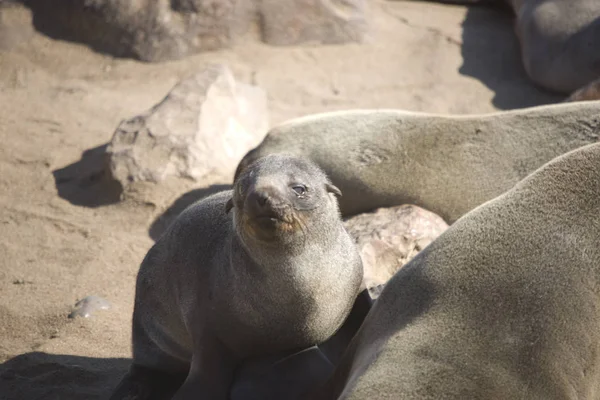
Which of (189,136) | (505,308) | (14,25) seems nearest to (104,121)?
(189,136)

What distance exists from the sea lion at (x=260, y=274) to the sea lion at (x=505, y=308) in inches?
14.1

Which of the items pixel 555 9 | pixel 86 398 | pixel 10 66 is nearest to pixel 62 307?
pixel 86 398

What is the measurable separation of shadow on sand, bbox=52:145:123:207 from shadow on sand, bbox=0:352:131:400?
1.93 m

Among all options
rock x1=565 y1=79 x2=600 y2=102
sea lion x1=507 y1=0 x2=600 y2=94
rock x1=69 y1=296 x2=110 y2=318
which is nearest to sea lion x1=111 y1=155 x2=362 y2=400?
rock x1=69 y1=296 x2=110 y2=318

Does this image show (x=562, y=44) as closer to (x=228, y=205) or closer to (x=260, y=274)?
(x=228, y=205)

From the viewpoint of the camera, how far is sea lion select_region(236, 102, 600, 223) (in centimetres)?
551

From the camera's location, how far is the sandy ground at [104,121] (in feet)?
15.5

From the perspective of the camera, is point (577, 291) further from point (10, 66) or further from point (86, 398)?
point (10, 66)

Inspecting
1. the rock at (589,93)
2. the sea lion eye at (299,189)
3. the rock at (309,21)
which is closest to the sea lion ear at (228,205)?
the sea lion eye at (299,189)

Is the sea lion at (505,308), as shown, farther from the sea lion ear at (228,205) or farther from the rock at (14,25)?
the rock at (14,25)

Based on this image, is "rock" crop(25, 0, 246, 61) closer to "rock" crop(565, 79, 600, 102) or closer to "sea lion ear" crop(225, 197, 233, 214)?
"rock" crop(565, 79, 600, 102)

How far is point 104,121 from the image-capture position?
737 cm

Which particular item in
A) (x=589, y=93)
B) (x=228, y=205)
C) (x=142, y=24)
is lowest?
(x=142, y=24)

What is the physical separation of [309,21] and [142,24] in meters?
1.54
